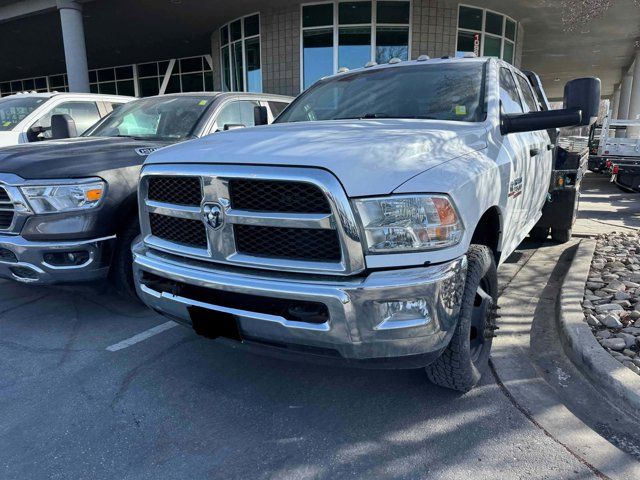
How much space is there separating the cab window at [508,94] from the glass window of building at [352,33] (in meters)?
10.4

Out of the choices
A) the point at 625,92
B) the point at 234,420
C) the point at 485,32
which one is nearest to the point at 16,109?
the point at 234,420

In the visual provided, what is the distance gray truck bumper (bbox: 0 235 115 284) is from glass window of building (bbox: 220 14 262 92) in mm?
12436

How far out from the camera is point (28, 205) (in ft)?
11.5

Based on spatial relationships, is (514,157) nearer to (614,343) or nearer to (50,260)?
(614,343)

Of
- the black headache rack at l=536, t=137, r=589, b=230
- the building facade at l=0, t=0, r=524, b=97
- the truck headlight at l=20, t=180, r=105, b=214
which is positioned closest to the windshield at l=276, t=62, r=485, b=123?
the truck headlight at l=20, t=180, r=105, b=214

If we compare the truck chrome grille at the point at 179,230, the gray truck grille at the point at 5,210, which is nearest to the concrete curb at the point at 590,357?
the truck chrome grille at the point at 179,230

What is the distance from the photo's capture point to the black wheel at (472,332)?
251 centimetres

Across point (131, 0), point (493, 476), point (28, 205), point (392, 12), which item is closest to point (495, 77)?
point (493, 476)

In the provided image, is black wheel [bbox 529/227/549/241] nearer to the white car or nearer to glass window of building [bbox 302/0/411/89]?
the white car

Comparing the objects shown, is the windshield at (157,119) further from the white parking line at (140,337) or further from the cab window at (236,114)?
the white parking line at (140,337)

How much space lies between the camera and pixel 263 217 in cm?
225

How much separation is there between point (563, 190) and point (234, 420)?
491 centimetres

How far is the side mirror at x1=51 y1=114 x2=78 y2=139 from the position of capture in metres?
5.48

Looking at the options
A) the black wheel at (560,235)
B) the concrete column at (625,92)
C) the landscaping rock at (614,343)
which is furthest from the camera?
the concrete column at (625,92)
